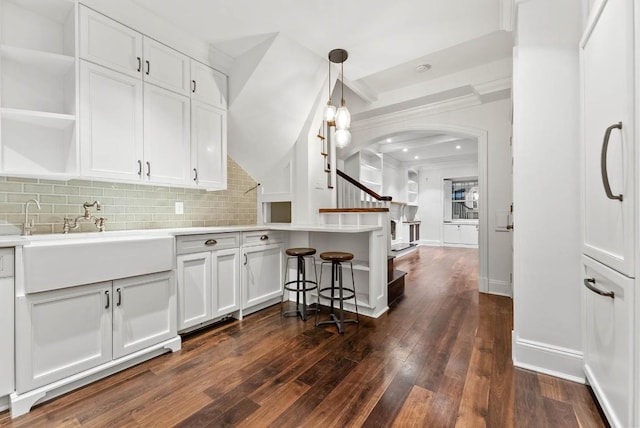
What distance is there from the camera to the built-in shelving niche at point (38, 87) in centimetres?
192

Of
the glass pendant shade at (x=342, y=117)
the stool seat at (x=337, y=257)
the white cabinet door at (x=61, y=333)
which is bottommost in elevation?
the white cabinet door at (x=61, y=333)

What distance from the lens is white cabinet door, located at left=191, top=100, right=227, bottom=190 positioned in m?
2.73

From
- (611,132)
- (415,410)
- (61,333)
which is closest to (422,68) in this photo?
(611,132)

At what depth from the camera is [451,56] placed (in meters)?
3.35

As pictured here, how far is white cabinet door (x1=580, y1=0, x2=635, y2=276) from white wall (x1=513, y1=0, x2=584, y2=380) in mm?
213

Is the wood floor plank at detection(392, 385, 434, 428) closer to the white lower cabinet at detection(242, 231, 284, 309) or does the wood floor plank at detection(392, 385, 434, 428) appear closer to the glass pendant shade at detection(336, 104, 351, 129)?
the white lower cabinet at detection(242, 231, 284, 309)

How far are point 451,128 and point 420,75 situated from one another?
926mm

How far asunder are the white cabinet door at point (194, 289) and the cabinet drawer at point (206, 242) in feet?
0.17

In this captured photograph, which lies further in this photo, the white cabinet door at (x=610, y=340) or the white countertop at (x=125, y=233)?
the white countertop at (x=125, y=233)

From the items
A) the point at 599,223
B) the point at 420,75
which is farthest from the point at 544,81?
the point at 420,75

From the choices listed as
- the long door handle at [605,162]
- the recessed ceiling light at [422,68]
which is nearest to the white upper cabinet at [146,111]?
the recessed ceiling light at [422,68]

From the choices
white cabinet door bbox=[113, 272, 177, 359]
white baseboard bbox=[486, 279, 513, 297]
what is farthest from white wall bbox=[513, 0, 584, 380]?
Answer: white cabinet door bbox=[113, 272, 177, 359]

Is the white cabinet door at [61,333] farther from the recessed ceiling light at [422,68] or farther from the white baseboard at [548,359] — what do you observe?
the recessed ceiling light at [422,68]

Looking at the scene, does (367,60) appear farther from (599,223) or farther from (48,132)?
(48,132)
